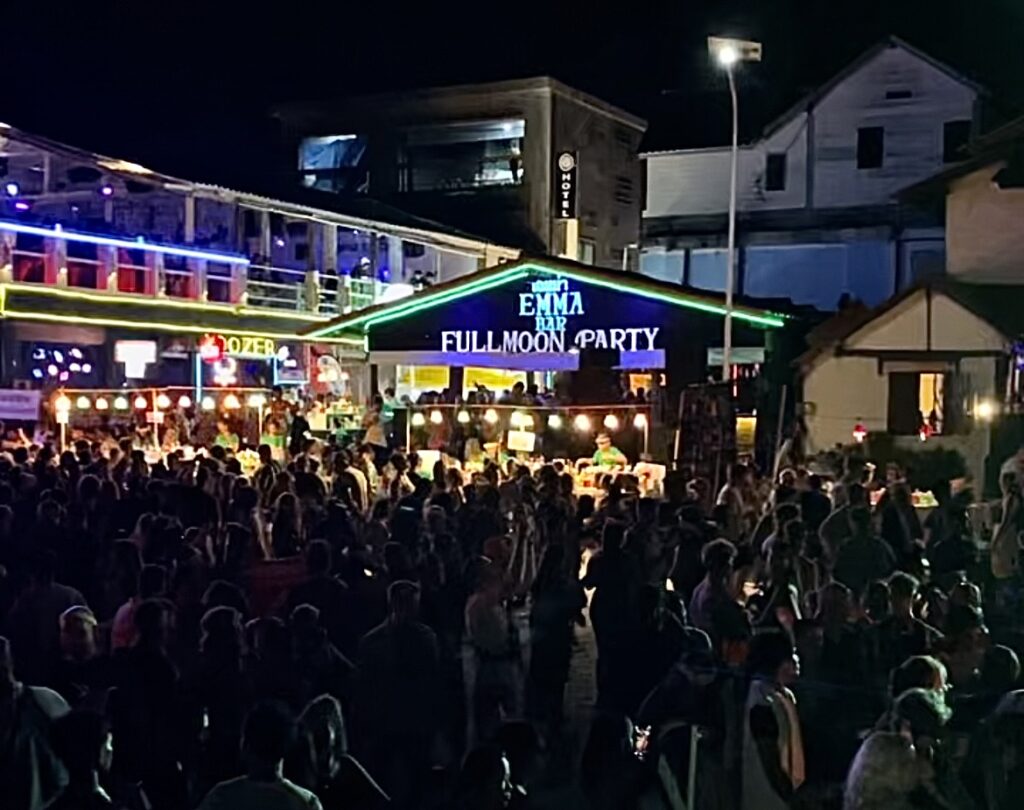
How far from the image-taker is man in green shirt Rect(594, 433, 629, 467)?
20406 mm

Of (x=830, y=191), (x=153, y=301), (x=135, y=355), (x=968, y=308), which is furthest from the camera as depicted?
(x=830, y=191)

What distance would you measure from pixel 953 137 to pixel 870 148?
2190 mm

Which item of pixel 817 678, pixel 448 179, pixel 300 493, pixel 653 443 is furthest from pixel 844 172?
pixel 817 678

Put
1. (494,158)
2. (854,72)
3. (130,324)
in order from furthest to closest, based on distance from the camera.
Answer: (494,158)
(854,72)
(130,324)

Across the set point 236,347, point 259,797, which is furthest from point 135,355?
point 259,797

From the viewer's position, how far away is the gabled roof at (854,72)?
35969 millimetres

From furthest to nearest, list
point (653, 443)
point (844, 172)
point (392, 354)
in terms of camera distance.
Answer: point (844, 172), point (392, 354), point (653, 443)

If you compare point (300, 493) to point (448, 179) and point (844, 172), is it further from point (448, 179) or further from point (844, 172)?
point (448, 179)

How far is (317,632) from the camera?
23.8 ft

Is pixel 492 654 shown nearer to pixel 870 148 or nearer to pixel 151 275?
→ pixel 151 275

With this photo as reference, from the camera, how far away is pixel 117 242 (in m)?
26.8

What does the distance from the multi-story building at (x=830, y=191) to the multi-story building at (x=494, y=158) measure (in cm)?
484

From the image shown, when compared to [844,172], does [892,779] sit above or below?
below

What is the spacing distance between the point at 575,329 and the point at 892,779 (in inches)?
783
